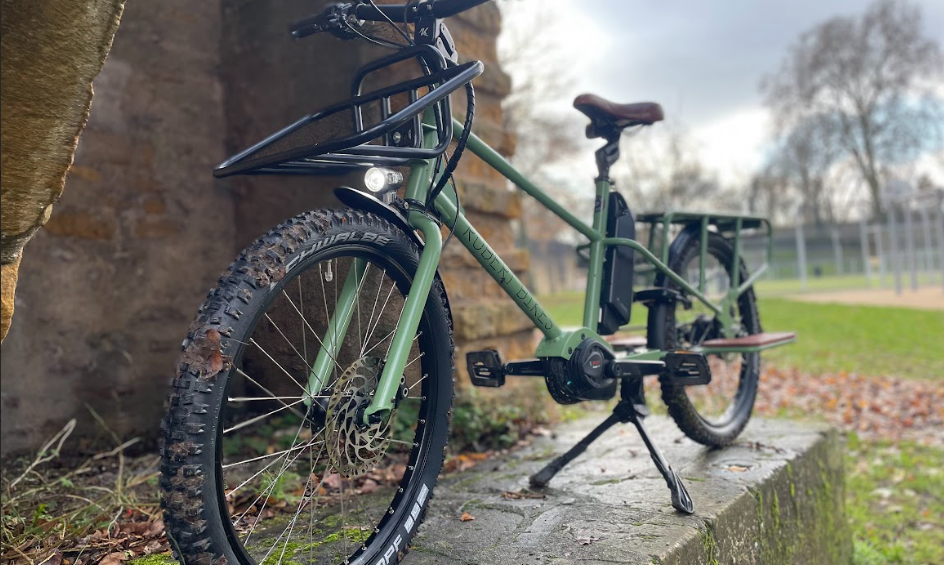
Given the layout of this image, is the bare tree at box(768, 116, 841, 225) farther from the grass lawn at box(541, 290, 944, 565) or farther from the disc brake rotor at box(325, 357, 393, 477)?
the disc brake rotor at box(325, 357, 393, 477)

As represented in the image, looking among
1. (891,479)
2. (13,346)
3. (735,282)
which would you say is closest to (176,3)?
(13,346)

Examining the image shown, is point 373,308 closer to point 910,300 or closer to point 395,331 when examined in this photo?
point 395,331

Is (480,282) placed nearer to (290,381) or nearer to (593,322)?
(593,322)

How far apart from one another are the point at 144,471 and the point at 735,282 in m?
2.39

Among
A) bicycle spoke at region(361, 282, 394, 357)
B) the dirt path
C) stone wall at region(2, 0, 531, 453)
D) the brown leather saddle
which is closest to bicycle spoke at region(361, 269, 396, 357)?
bicycle spoke at region(361, 282, 394, 357)

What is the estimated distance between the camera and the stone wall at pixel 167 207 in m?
3.16

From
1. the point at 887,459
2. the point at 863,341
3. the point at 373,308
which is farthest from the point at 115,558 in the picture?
the point at 863,341

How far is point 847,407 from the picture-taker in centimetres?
563

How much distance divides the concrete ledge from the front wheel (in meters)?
0.26

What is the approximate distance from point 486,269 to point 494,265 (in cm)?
3

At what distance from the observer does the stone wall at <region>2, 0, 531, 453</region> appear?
3164 mm

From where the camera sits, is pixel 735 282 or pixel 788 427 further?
pixel 788 427

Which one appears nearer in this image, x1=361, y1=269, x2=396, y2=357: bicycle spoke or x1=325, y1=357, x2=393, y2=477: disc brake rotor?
x1=325, y1=357, x2=393, y2=477: disc brake rotor

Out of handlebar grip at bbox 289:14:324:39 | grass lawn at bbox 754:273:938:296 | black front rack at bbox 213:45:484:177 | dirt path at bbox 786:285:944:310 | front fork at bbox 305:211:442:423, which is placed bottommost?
grass lawn at bbox 754:273:938:296
